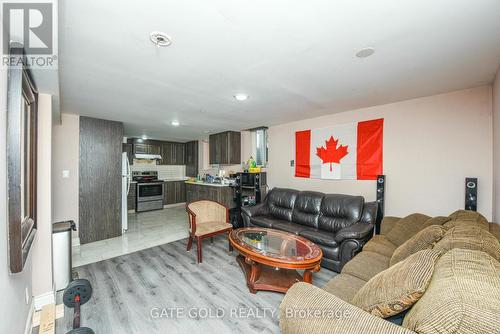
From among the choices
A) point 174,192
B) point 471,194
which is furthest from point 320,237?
point 174,192

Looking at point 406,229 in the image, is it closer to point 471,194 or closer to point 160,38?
point 471,194

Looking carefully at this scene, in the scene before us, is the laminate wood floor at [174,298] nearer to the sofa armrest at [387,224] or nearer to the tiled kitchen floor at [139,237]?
the tiled kitchen floor at [139,237]

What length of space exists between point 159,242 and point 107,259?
0.84 metres

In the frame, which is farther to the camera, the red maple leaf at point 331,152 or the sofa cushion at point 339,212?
the red maple leaf at point 331,152

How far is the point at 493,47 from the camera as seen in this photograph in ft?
5.39

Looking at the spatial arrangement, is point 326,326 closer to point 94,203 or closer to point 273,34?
point 273,34

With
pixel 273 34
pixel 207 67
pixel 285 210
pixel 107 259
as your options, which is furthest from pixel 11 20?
pixel 285 210

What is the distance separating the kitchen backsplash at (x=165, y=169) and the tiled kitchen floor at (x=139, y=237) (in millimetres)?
1594

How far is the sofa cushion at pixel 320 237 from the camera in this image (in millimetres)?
2750

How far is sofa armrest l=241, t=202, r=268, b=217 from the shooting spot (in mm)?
3812

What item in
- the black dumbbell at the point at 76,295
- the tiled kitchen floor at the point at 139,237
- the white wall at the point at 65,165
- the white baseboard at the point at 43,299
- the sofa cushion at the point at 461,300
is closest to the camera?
the sofa cushion at the point at 461,300

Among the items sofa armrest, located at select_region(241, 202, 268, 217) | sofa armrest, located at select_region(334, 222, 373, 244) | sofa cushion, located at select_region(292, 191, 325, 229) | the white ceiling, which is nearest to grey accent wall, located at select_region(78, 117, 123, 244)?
the white ceiling

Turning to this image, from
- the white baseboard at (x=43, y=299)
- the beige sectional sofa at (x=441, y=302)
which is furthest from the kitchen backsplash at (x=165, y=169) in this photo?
the beige sectional sofa at (x=441, y=302)

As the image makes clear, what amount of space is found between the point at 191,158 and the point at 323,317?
682 cm
